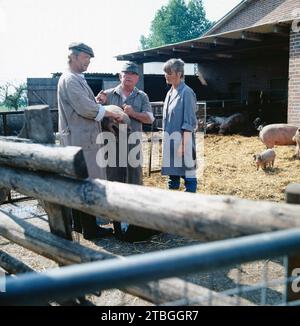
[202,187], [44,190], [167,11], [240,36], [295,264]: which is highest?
[167,11]

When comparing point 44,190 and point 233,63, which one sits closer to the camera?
point 44,190

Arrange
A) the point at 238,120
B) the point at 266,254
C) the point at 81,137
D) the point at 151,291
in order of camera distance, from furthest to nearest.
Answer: the point at 238,120
the point at 81,137
the point at 151,291
the point at 266,254

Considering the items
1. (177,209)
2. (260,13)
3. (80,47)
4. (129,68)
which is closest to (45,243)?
(177,209)

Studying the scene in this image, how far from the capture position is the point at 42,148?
2.68 metres

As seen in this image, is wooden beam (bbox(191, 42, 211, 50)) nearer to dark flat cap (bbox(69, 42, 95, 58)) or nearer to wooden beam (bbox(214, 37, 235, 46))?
wooden beam (bbox(214, 37, 235, 46))

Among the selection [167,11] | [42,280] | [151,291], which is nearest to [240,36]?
[151,291]

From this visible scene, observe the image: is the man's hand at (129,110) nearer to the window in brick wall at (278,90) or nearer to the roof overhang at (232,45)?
the roof overhang at (232,45)

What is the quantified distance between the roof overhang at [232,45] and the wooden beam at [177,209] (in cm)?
1024

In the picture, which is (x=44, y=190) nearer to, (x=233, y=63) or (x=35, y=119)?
(x=35, y=119)

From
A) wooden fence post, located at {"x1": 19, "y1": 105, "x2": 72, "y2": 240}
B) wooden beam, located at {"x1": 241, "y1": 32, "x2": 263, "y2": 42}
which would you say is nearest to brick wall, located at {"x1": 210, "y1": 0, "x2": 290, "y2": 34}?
wooden beam, located at {"x1": 241, "y1": 32, "x2": 263, "y2": 42}

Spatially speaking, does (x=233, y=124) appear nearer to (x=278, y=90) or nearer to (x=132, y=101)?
(x=278, y=90)

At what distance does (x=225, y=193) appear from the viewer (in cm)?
613

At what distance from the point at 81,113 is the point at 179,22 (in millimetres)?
61223
